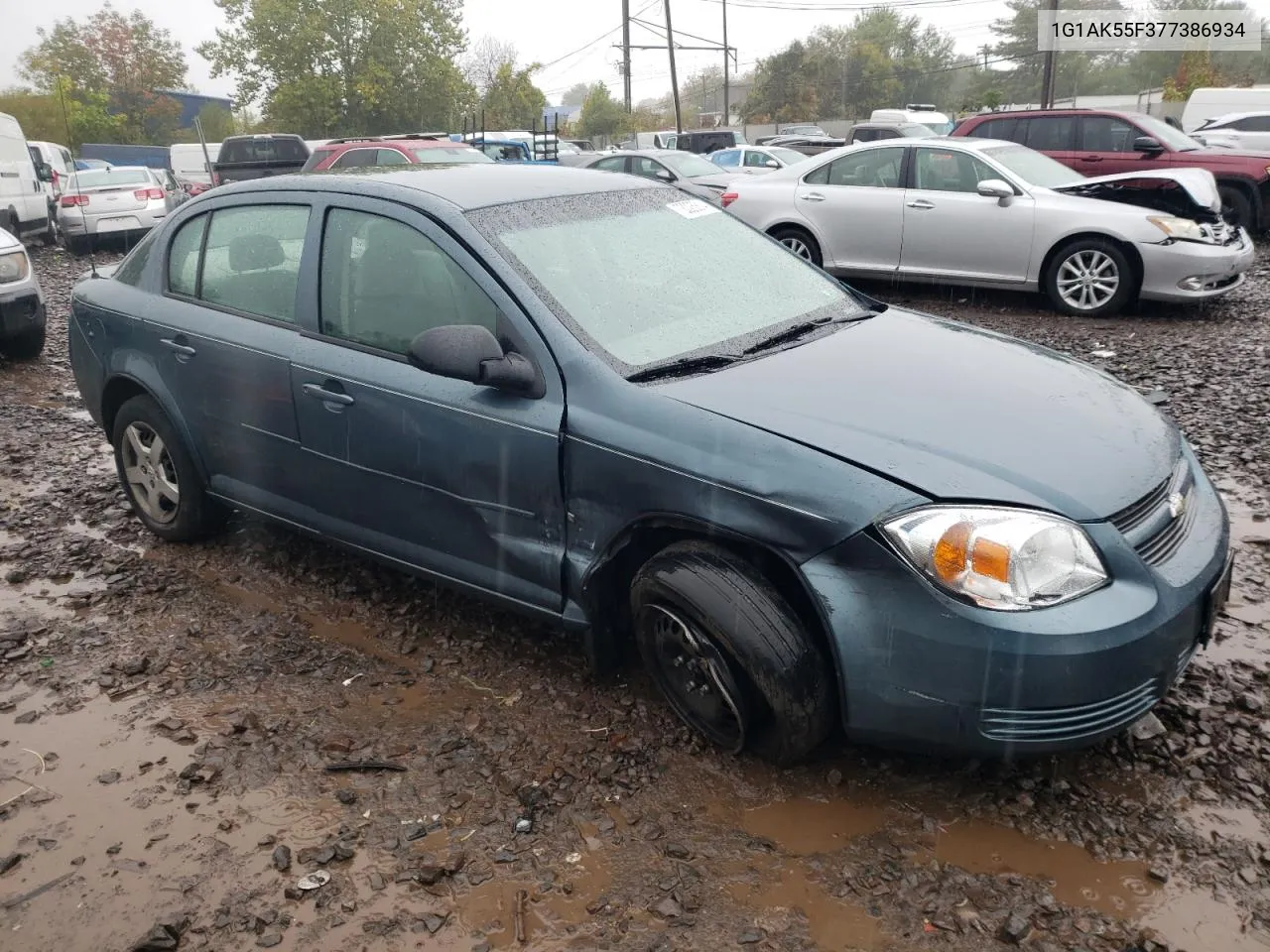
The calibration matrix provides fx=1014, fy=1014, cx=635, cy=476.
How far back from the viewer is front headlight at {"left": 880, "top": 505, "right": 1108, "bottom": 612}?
93.8 inches

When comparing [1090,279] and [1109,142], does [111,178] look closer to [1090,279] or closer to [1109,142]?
[1109,142]

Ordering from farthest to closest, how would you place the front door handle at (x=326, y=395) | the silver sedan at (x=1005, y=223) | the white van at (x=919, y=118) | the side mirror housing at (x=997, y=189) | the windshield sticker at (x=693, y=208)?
the white van at (x=919, y=118)
the side mirror housing at (x=997, y=189)
the silver sedan at (x=1005, y=223)
the windshield sticker at (x=693, y=208)
the front door handle at (x=326, y=395)

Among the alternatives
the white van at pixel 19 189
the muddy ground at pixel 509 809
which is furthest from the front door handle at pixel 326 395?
the white van at pixel 19 189

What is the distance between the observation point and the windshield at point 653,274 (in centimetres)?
314

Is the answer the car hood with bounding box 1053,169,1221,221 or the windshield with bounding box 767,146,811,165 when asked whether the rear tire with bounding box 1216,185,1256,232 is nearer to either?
the car hood with bounding box 1053,169,1221,221

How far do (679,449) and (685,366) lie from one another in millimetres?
419

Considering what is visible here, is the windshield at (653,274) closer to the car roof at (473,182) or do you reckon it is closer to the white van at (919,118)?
the car roof at (473,182)

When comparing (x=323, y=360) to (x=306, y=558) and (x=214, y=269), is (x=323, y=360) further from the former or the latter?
(x=306, y=558)

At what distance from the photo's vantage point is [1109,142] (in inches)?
445

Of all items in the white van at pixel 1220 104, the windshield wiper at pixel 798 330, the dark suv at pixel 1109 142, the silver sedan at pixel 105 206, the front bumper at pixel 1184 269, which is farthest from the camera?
→ the white van at pixel 1220 104

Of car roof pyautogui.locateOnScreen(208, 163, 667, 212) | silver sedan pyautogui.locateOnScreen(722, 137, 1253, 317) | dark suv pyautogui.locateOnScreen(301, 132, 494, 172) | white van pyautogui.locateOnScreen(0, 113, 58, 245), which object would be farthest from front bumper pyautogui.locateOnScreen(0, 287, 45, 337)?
white van pyautogui.locateOnScreen(0, 113, 58, 245)

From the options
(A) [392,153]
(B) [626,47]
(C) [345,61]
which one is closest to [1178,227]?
(A) [392,153]

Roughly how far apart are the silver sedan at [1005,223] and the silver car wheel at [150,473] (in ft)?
18.7

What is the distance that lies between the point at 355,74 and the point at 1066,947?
168 ft
